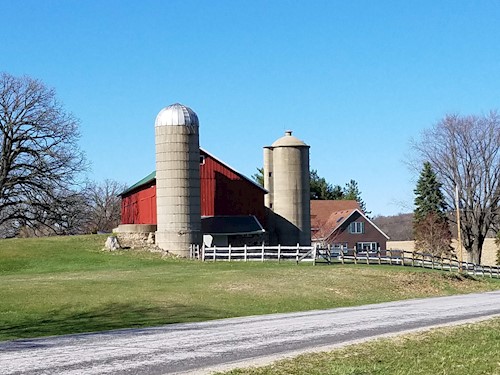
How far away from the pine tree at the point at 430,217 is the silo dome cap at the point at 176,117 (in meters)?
29.2

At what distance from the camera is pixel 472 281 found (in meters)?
42.9

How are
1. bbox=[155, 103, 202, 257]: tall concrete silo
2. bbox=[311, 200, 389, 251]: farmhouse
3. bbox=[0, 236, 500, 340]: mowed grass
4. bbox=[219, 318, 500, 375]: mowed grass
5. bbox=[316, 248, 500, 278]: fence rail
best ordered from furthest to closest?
bbox=[311, 200, 389, 251]: farmhouse → bbox=[155, 103, 202, 257]: tall concrete silo → bbox=[316, 248, 500, 278]: fence rail → bbox=[0, 236, 500, 340]: mowed grass → bbox=[219, 318, 500, 375]: mowed grass

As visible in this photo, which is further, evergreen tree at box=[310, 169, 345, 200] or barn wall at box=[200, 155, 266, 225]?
evergreen tree at box=[310, 169, 345, 200]

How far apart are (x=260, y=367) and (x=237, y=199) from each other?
4804 centimetres

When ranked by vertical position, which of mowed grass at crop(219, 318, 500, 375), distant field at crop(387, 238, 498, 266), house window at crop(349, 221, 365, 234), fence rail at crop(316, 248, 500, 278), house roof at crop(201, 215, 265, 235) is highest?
house window at crop(349, 221, 365, 234)

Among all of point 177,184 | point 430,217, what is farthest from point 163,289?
point 430,217

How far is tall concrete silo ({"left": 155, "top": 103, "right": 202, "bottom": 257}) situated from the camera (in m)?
51.7

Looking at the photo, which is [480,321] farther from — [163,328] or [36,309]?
[36,309]

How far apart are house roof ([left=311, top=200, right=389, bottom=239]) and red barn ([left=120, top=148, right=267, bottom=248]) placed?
2464 centimetres

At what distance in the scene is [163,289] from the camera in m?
31.8

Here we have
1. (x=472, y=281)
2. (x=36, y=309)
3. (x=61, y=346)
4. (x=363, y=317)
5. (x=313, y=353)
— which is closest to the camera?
(x=313, y=353)

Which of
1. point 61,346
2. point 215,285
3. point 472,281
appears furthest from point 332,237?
point 61,346

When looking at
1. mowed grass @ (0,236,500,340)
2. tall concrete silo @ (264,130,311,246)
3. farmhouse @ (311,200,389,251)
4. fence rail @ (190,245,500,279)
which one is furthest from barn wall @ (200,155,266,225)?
farmhouse @ (311,200,389,251)

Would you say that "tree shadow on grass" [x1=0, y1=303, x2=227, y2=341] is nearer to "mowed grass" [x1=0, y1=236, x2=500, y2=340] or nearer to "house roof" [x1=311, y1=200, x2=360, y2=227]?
"mowed grass" [x1=0, y1=236, x2=500, y2=340]
